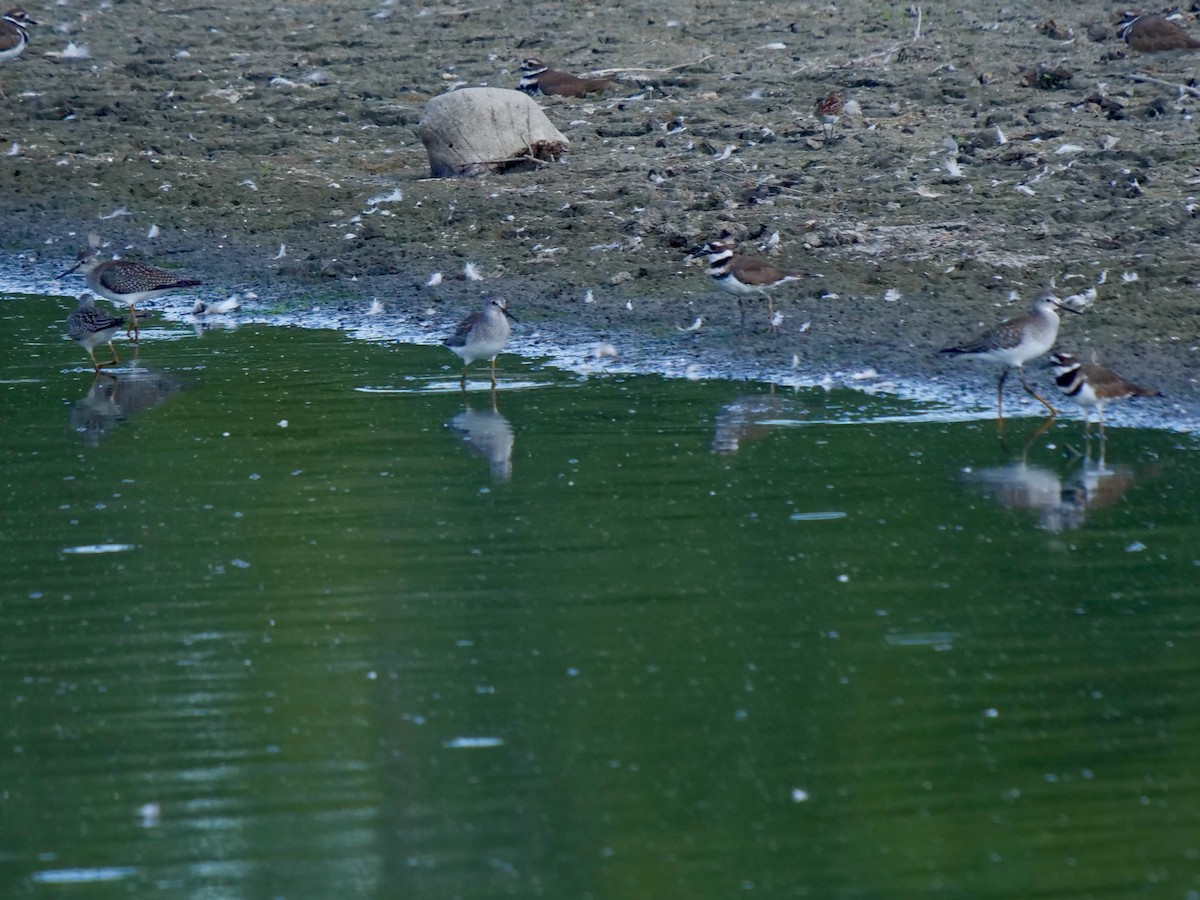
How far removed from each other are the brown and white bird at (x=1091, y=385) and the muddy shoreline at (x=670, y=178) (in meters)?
0.54

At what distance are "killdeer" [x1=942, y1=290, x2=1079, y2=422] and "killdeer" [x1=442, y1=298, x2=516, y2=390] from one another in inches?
112

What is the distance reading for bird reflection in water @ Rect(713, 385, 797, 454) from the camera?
34.1ft

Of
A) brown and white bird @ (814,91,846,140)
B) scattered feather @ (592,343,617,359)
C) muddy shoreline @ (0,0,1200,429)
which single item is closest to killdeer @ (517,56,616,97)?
muddy shoreline @ (0,0,1200,429)

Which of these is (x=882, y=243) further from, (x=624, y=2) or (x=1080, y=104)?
(x=624, y=2)

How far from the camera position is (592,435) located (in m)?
10.6

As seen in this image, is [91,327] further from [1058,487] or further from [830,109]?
[830,109]

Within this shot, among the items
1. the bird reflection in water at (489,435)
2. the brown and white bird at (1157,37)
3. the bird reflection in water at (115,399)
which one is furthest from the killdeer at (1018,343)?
the brown and white bird at (1157,37)

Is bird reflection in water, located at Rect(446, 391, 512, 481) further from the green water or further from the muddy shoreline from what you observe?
the muddy shoreline

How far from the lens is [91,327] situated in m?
13.3

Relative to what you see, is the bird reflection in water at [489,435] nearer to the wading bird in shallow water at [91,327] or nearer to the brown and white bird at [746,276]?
the brown and white bird at [746,276]

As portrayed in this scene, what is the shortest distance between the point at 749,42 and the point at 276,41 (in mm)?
5994

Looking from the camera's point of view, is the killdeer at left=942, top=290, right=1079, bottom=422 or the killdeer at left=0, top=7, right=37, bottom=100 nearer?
the killdeer at left=942, top=290, right=1079, bottom=422

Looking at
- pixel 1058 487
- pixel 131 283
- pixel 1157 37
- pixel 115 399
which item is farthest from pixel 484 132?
pixel 1058 487

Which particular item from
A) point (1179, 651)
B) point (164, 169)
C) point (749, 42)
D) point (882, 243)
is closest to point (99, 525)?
point (1179, 651)
